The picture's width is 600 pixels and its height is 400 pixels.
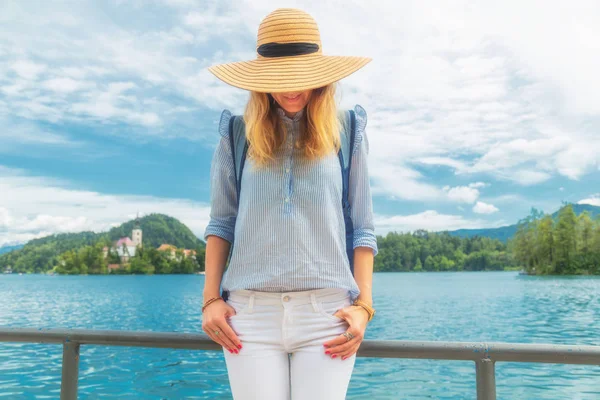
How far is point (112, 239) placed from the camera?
12800 centimetres

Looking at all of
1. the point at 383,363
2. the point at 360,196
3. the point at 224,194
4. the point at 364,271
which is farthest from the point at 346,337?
the point at 383,363

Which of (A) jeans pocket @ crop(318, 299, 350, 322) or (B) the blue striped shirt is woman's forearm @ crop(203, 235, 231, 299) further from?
(A) jeans pocket @ crop(318, 299, 350, 322)

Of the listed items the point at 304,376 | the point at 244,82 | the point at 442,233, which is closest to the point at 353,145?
the point at 244,82

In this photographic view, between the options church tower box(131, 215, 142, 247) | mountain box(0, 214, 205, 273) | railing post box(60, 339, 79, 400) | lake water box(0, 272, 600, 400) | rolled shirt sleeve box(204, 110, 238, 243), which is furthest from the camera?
church tower box(131, 215, 142, 247)

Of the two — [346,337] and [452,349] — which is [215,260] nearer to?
[346,337]

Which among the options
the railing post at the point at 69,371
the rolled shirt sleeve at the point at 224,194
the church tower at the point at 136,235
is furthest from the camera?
the church tower at the point at 136,235

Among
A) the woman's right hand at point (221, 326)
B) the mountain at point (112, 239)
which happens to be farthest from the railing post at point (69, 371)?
the mountain at point (112, 239)

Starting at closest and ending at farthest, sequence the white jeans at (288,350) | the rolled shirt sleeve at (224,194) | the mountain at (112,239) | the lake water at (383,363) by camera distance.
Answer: the white jeans at (288,350)
the rolled shirt sleeve at (224,194)
the lake water at (383,363)
the mountain at (112,239)

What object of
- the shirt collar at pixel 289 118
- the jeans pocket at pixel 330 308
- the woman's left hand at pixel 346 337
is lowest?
the woman's left hand at pixel 346 337

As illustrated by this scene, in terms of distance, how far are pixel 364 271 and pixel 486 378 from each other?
0.53m

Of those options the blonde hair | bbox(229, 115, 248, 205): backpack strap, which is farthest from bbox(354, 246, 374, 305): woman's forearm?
bbox(229, 115, 248, 205): backpack strap

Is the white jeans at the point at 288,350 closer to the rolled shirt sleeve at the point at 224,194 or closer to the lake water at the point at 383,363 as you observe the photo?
the rolled shirt sleeve at the point at 224,194

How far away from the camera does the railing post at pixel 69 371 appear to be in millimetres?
2082

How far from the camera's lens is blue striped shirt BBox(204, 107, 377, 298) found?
173 centimetres
